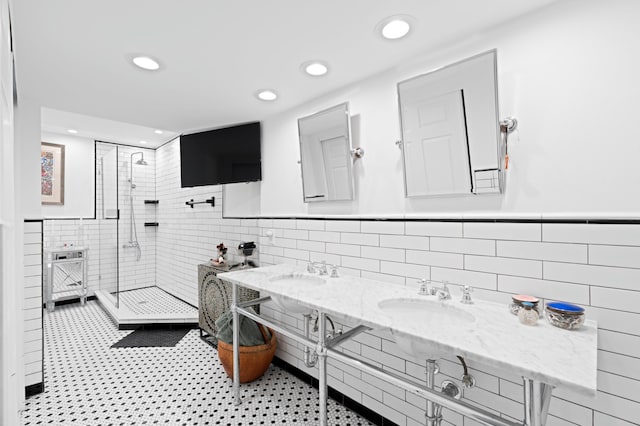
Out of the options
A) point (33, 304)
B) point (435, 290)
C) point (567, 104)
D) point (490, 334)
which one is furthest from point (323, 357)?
point (33, 304)

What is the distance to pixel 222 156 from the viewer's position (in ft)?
9.48

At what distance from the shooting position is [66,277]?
13.5 ft

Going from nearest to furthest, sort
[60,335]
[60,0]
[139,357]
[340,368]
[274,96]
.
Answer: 1. [60,0]
2. [340,368]
3. [274,96]
4. [139,357]
5. [60,335]

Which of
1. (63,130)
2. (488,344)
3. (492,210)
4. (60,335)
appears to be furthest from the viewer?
(63,130)

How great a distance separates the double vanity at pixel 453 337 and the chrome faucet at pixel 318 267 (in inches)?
4.5

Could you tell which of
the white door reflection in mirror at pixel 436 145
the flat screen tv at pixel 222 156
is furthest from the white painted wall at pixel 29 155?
the white door reflection in mirror at pixel 436 145

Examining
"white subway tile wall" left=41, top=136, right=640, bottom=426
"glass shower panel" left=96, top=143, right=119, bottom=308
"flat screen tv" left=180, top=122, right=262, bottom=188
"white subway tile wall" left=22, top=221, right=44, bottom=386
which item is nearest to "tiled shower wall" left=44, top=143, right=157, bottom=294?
"glass shower panel" left=96, top=143, right=119, bottom=308

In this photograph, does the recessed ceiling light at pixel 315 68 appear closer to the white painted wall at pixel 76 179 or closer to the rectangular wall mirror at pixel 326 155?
the rectangular wall mirror at pixel 326 155

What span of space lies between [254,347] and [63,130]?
3.88 m

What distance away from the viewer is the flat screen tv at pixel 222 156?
2.75 metres

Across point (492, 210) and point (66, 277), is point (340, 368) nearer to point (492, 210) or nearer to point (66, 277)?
point (492, 210)

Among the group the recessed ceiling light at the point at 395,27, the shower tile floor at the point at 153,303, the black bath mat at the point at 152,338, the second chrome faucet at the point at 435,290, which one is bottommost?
the black bath mat at the point at 152,338

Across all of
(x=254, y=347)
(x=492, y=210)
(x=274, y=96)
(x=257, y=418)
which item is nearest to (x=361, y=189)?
(x=492, y=210)

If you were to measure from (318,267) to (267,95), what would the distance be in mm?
1296
